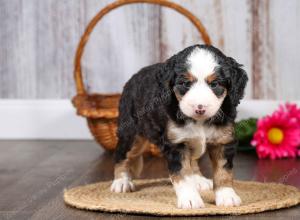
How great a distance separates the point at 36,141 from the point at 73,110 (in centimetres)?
32

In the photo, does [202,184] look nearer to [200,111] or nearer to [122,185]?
[122,185]

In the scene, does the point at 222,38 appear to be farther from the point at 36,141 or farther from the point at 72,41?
the point at 36,141

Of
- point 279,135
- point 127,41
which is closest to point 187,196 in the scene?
point 279,135

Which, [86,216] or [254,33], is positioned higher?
[254,33]

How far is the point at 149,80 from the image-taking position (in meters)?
Result: 2.56

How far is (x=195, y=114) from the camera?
211 centimetres

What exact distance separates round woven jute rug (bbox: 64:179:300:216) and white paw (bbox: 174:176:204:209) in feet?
0.10

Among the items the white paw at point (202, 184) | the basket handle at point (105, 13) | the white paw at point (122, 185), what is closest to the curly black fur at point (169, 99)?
the white paw at point (122, 185)

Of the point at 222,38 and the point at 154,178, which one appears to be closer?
the point at 154,178

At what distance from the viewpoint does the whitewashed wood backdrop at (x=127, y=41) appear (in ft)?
13.8

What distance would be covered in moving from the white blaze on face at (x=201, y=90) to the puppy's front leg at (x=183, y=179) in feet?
0.63

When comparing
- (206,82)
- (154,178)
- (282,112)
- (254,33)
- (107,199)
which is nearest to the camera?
(206,82)

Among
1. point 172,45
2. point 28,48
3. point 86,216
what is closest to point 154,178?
point 86,216

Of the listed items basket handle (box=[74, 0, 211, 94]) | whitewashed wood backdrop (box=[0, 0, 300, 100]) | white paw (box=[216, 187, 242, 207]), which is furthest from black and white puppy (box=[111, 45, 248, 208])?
whitewashed wood backdrop (box=[0, 0, 300, 100])
